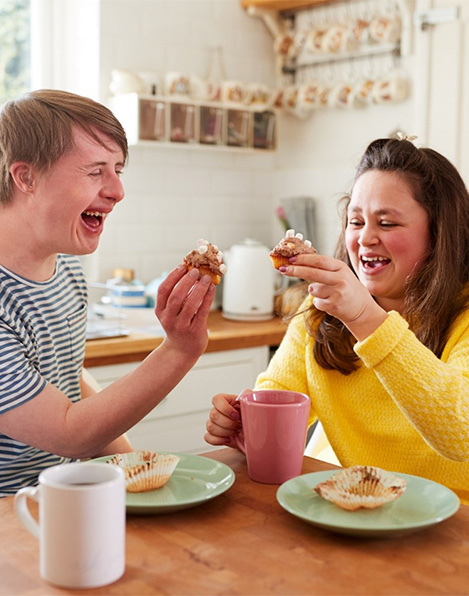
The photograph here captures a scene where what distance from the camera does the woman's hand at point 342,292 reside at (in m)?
1.25

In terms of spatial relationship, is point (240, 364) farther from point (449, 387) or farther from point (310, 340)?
point (449, 387)

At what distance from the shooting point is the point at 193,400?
2676 millimetres

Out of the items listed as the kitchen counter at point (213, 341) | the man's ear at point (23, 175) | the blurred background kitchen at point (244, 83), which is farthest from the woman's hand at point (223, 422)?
the blurred background kitchen at point (244, 83)

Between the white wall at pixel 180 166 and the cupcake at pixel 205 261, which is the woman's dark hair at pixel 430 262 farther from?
the white wall at pixel 180 166

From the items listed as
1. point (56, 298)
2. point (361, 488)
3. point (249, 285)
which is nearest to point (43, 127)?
point (56, 298)

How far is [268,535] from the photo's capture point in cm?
99

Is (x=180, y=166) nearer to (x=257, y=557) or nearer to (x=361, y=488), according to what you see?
(x=361, y=488)

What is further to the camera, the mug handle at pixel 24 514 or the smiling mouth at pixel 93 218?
the smiling mouth at pixel 93 218

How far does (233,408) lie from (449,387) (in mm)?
360

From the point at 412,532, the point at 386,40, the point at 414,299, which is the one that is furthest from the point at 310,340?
the point at 386,40

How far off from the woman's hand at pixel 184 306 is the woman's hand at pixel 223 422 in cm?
12

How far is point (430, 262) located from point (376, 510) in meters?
0.68

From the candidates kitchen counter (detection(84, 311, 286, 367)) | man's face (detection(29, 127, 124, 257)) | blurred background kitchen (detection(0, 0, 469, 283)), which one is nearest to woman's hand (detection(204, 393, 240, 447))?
man's face (detection(29, 127, 124, 257))

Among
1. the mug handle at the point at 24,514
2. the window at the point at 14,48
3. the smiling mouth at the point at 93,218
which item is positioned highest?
the window at the point at 14,48
